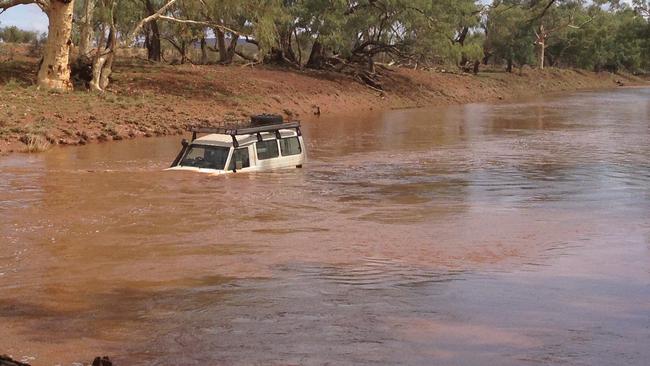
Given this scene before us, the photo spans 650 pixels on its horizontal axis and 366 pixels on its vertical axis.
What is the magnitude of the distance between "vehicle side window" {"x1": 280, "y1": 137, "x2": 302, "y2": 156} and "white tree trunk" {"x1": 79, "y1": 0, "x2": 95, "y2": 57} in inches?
A: 623

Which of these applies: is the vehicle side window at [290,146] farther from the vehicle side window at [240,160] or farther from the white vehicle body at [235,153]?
the vehicle side window at [240,160]

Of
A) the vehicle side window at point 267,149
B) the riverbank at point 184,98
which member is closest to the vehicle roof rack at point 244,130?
the vehicle side window at point 267,149

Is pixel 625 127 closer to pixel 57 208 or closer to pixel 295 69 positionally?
pixel 295 69


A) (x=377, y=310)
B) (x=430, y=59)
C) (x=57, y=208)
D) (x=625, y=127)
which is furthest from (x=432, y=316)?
(x=430, y=59)

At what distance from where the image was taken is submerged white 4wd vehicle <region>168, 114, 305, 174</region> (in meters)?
15.0

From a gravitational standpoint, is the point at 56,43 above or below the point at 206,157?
above

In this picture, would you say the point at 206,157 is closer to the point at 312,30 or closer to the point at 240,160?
the point at 240,160

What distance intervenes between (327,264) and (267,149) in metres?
6.30

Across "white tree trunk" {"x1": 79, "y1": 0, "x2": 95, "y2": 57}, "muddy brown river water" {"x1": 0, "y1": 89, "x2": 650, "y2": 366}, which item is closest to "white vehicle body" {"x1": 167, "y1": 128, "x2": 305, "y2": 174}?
"muddy brown river water" {"x1": 0, "y1": 89, "x2": 650, "y2": 366}

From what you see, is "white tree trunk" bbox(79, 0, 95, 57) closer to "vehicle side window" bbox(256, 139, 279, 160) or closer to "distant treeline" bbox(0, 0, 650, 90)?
"distant treeline" bbox(0, 0, 650, 90)

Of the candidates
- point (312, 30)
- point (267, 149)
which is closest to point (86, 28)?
point (312, 30)

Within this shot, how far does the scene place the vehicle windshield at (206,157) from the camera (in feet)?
49.4

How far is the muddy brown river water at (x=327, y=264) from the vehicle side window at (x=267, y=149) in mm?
447

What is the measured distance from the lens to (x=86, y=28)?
3086 centimetres
